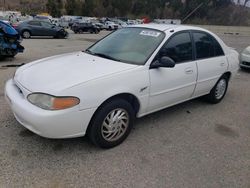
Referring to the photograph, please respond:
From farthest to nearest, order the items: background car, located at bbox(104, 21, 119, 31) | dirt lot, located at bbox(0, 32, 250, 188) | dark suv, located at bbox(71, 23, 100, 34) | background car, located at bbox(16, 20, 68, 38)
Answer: background car, located at bbox(104, 21, 119, 31), dark suv, located at bbox(71, 23, 100, 34), background car, located at bbox(16, 20, 68, 38), dirt lot, located at bbox(0, 32, 250, 188)

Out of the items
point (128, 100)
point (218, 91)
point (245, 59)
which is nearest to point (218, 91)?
point (218, 91)

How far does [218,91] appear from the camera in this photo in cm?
498

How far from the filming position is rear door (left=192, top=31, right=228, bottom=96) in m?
4.25

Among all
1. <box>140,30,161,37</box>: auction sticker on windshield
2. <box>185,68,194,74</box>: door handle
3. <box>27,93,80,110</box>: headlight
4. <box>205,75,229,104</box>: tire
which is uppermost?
<box>140,30,161,37</box>: auction sticker on windshield

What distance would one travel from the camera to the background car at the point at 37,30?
735 inches

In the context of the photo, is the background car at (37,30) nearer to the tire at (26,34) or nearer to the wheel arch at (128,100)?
the tire at (26,34)

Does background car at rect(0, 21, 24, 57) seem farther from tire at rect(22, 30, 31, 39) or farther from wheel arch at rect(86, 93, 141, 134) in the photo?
tire at rect(22, 30, 31, 39)

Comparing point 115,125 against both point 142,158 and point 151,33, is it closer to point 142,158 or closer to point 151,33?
point 142,158

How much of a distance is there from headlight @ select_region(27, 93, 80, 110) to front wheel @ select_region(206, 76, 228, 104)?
3.07m

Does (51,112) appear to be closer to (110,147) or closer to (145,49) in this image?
(110,147)

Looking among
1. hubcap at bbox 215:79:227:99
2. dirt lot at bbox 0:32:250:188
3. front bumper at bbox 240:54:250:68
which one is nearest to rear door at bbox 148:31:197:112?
dirt lot at bbox 0:32:250:188

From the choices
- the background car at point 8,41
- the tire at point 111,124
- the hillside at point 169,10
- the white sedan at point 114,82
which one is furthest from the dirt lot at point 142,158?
the hillside at point 169,10

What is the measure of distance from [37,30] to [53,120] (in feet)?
59.6

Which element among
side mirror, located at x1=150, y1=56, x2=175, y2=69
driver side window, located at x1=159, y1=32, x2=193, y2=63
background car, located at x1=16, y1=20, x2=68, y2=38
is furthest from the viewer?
background car, located at x1=16, y1=20, x2=68, y2=38
